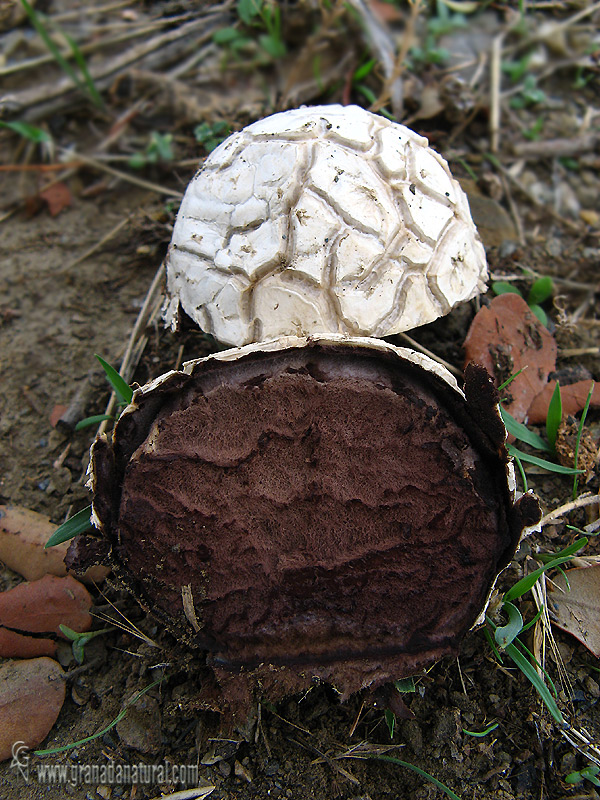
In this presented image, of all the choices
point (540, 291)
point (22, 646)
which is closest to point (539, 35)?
point (540, 291)

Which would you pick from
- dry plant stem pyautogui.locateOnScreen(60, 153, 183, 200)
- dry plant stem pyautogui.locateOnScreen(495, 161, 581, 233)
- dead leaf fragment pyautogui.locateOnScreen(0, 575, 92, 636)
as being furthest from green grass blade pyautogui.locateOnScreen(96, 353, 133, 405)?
dry plant stem pyautogui.locateOnScreen(495, 161, 581, 233)

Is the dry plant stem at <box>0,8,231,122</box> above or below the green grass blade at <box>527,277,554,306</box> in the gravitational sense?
above

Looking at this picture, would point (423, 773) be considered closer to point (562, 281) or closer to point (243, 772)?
point (243, 772)

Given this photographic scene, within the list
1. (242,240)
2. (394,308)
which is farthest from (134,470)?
(394,308)

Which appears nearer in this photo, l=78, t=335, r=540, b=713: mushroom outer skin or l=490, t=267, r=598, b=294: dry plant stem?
l=78, t=335, r=540, b=713: mushroom outer skin

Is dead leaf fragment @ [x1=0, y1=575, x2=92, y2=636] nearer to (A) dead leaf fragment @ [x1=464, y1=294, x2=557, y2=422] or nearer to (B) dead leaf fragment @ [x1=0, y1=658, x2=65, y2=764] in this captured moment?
(B) dead leaf fragment @ [x1=0, y1=658, x2=65, y2=764]

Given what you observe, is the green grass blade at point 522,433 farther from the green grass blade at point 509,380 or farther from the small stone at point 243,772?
the small stone at point 243,772

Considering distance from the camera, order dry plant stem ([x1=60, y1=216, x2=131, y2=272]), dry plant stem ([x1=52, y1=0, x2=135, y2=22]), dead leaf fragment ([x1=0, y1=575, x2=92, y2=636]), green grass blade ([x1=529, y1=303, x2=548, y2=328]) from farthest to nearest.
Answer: dry plant stem ([x1=52, y1=0, x2=135, y2=22]), dry plant stem ([x1=60, y1=216, x2=131, y2=272]), green grass blade ([x1=529, y1=303, x2=548, y2=328]), dead leaf fragment ([x1=0, y1=575, x2=92, y2=636])
